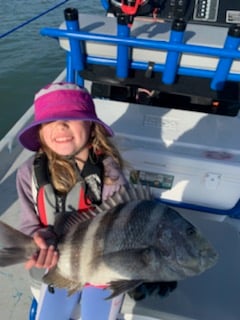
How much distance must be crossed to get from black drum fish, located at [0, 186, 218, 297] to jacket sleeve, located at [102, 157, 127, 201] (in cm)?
14

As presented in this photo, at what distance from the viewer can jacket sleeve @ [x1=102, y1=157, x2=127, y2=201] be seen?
Answer: 57.0 inches

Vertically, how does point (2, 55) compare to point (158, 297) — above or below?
below

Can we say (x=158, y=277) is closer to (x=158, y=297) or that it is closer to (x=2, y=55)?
(x=158, y=297)

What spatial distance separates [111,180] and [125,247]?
0.31 m

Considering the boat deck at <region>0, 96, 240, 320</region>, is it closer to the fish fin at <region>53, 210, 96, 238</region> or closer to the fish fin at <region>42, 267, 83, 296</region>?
the fish fin at <region>42, 267, 83, 296</region>

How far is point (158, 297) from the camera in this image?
65.0 inches

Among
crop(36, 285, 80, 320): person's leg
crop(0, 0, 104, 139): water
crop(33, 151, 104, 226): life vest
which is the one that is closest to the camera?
crop(33, 151, 104, 226): life vest

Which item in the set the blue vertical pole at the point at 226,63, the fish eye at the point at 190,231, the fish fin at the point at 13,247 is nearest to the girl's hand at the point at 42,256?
the fish fin at the point at 13,247

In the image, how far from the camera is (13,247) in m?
1.16

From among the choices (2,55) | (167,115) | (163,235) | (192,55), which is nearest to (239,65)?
(192,55)

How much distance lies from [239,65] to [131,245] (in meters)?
0.91

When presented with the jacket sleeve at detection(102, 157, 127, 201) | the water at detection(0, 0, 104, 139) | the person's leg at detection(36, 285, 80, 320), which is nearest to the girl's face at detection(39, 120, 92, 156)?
the jacket sleeve at detection(102, 157, 127, 201)

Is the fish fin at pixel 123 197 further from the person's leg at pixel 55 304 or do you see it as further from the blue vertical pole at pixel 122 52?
the blue vertical pole at pixel 122 52

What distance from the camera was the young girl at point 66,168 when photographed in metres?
1.35
